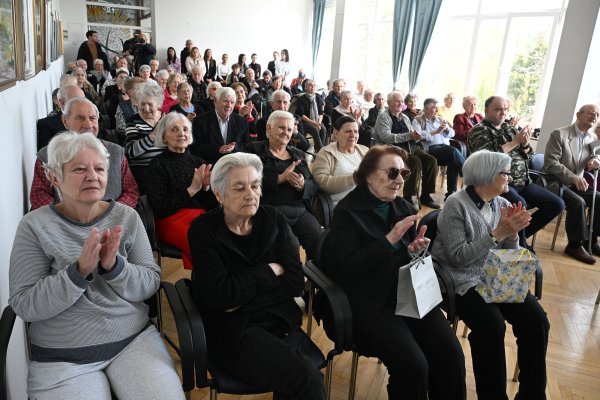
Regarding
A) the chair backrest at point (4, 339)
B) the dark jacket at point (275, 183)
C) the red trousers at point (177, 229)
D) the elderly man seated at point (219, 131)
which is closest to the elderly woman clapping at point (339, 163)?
the dark jacket at point (275, 183)

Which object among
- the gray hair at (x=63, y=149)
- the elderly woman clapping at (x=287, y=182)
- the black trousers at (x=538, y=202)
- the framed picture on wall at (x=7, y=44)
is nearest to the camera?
the gray hair at (x=63, y=149)

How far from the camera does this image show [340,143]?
11.2ft

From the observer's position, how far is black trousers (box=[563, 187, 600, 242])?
4.08 metres

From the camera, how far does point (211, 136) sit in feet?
12.6

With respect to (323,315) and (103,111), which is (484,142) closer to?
(323,315)

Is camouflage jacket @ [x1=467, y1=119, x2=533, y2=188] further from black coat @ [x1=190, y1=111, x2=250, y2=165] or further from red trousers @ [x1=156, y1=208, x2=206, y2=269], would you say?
red trousers @ [x1=156, y1=208, x2=206, y2=269]

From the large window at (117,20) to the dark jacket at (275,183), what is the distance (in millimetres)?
10434

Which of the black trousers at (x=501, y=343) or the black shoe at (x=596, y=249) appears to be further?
the black shoe at (x=596, y=249)

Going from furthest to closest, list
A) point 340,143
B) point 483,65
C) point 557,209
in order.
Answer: point 483,65, point 557,209, point 340,143

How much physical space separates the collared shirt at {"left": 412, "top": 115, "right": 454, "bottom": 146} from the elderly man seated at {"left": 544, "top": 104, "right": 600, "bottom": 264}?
4.98 ft

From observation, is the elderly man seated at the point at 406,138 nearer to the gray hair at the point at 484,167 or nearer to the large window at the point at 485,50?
the gray hair at the point at 484,167

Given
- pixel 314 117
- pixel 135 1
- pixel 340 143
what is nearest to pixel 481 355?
pixel 340 143

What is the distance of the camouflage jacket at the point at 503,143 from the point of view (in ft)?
13.2

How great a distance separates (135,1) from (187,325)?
12777mm
